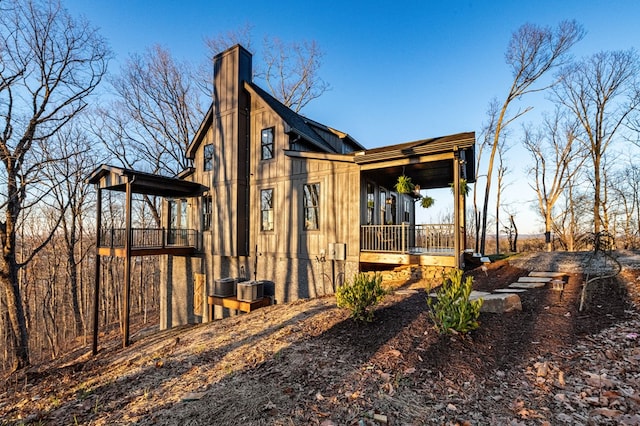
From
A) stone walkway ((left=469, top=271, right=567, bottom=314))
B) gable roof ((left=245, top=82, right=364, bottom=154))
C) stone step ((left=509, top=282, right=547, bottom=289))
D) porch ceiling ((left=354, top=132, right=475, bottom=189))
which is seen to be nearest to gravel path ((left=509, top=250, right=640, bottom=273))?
stone walkway ((left=469, top=271, right=567, bottom=314))

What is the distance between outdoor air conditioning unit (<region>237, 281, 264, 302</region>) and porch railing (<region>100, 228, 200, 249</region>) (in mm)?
3802

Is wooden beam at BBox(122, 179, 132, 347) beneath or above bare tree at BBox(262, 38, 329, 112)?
beneath

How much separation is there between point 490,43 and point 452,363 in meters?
13.9

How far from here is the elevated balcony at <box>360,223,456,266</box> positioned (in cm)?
753

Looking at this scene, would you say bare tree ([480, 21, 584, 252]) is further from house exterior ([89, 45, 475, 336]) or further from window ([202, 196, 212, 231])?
window ([202, 196, 212, 231])

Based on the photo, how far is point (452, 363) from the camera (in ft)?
11.7

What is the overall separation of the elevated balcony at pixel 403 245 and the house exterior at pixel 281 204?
0.03 metres

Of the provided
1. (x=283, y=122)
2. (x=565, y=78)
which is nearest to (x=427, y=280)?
(x=283, y=122)

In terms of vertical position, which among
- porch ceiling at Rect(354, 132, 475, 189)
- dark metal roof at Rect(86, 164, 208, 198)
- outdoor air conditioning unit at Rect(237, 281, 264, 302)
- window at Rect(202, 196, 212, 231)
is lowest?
outdoor air conditioning unit at Rect(237, 281, 264, 302)

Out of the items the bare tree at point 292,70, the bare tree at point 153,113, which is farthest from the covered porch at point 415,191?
the bare tree at point 153,113

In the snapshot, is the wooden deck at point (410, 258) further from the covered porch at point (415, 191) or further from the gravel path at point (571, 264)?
the gravel path at point (571, 264)

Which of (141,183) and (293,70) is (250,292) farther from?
(293,70)

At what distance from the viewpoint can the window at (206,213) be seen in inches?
461

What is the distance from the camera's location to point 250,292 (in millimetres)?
9062
